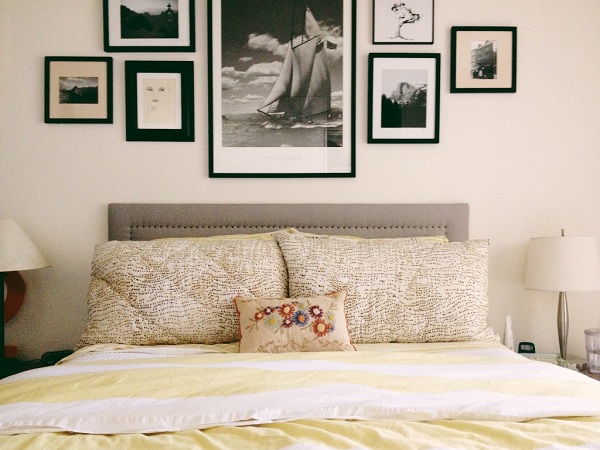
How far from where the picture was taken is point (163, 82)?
2549 mm

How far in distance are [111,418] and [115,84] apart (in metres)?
1.86

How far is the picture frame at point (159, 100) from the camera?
2.54 metres

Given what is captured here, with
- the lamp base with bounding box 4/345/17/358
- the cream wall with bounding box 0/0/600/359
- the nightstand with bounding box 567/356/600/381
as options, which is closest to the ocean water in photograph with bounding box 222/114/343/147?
the cream wall with bounding box 0/0/600/359

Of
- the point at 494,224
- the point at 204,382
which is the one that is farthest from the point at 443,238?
the point at 204,382

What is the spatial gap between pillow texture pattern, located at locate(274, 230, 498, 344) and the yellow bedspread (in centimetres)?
41

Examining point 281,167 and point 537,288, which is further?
point 281,167

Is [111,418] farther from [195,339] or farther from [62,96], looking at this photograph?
[62,96]

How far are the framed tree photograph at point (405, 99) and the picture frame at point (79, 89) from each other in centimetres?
132

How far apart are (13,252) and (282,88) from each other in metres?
1.45

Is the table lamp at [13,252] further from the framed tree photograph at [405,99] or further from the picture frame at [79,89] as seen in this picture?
the framed tree photograph at [405,99]

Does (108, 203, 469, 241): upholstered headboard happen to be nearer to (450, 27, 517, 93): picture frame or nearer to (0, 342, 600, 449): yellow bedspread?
(450, 27, 517, 93): picture frame

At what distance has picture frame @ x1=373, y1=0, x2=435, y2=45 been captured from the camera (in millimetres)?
2562

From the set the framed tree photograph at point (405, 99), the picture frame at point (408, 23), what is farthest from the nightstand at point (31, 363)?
the picture frame at point (408, 23)

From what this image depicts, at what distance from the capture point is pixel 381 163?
2.59 m
